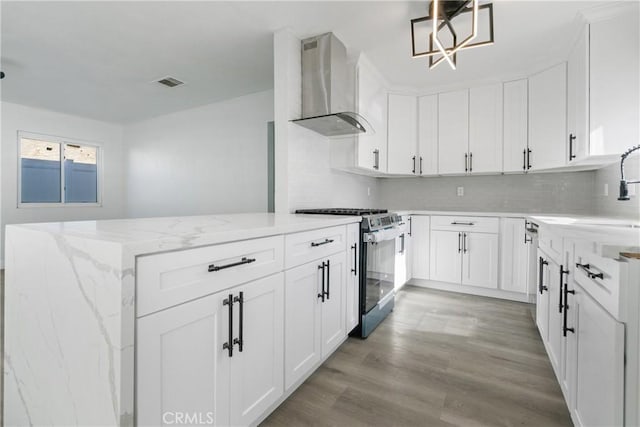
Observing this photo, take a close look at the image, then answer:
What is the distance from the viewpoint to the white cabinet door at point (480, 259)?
321 cm

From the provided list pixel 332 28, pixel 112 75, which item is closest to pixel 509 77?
pixel 332 28

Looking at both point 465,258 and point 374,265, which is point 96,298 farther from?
point 465,258

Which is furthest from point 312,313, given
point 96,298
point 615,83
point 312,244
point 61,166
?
point 61,166

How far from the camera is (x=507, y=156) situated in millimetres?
3332

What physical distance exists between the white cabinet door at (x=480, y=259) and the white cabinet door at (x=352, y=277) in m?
1.67

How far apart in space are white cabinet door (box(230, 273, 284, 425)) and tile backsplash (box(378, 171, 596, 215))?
3127mm

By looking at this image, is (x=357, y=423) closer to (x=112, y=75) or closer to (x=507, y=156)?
(x=507, y=156)

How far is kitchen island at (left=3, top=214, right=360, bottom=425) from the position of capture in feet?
2.78

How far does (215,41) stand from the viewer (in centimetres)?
271

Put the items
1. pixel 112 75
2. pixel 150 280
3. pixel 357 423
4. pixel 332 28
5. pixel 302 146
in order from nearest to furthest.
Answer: pixel 150 280, pixel 357 423, pixel 332 28, pixel 302 146, pixel 112 75

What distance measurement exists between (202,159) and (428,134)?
3.28 meters

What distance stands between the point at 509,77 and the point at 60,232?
Result: 395 centimetres

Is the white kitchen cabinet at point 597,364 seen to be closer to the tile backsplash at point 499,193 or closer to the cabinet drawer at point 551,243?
the cabinet drawer at point 551,243

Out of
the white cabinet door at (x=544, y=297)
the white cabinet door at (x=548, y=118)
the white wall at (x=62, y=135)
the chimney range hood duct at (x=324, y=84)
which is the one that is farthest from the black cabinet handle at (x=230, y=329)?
the white wall at (x=62, y=135)
